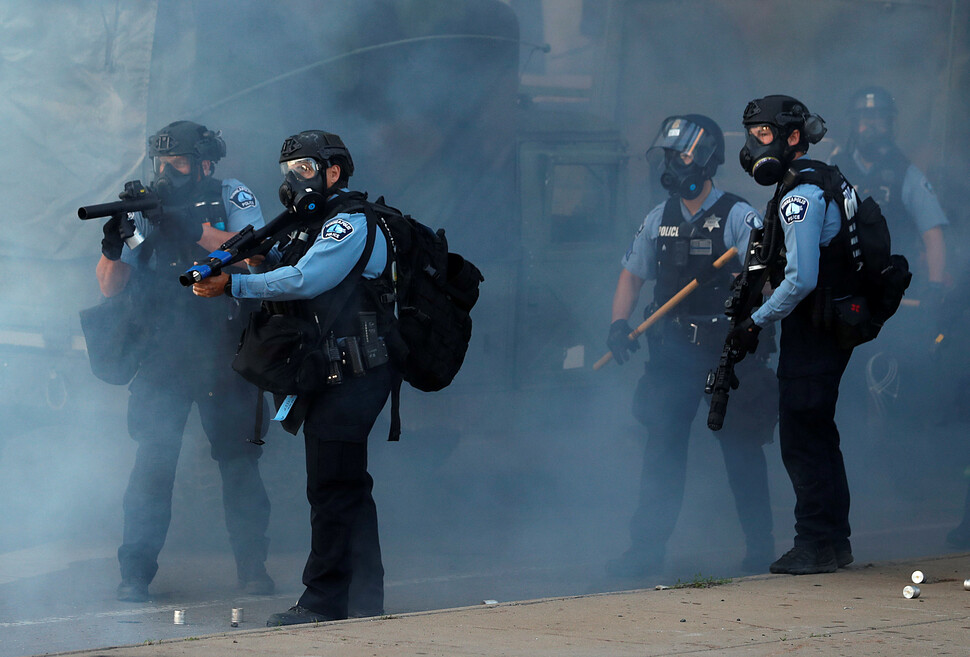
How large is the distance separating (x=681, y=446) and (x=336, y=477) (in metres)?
1.60

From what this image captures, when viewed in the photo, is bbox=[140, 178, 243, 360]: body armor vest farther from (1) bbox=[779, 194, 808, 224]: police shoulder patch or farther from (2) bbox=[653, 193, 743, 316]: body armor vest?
(1) bbox=[779, 194, 808, 224]: police shoulder patch

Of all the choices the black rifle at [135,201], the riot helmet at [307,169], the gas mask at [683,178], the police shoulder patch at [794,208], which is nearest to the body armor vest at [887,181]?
the gas mask at [683,178]

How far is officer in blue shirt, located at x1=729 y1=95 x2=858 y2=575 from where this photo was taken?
13.4 ft

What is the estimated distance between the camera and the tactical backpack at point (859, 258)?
13.6 ft

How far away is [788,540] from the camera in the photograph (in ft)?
17.9

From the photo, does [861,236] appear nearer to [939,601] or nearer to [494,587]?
[939,601]

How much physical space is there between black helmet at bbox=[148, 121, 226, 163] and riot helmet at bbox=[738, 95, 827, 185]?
1.63 metres

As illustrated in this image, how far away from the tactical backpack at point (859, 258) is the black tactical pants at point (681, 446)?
831 millimetres

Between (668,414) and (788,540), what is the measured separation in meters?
0.87

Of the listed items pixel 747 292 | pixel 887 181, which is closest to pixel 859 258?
pixel 747 292

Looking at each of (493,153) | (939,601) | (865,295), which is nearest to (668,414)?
(865,295)

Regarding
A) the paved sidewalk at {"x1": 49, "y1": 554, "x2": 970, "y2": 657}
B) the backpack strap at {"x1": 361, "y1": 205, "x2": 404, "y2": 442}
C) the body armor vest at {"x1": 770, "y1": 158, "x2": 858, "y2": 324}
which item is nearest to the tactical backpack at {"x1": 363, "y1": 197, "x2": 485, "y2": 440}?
the backpack strap at {"x1": 361, "y1": 205, "x2": 404, "y2": 442}

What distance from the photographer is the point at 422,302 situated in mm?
3938

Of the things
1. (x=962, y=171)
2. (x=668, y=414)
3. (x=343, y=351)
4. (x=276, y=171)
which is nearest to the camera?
(x=343, y=351)
